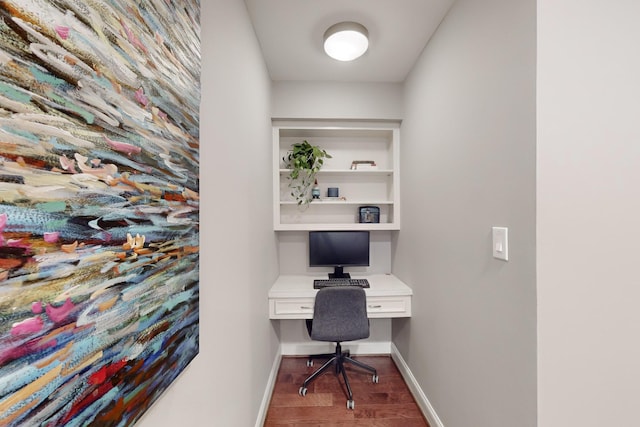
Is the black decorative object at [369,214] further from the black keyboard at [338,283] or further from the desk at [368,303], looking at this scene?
the desk at [368,303]

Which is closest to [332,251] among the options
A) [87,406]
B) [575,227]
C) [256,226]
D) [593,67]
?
[256,226]

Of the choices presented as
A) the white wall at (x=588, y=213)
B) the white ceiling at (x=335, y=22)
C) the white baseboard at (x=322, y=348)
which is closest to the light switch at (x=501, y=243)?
the white wall at (x=588, y=213)

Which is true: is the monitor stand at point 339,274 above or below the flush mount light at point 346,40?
below

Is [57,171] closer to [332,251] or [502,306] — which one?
[502,306]

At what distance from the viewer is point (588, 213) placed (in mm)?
1026

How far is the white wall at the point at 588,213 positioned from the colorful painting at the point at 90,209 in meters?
1.23

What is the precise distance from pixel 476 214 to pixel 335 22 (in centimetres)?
147

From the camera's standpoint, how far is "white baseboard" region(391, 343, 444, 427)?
1.79 meters

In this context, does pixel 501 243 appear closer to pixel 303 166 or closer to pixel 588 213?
pixel 588 213

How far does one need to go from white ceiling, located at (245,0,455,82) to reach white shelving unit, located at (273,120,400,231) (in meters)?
0.44

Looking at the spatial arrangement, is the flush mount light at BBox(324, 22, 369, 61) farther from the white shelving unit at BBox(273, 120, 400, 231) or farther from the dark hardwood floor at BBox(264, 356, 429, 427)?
the dark hardwood floor at BBox(264, 356, 429, 427)

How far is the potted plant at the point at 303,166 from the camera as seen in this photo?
2574 millimetres

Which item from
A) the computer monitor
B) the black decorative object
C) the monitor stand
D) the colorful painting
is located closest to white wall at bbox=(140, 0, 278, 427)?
the colorful painting

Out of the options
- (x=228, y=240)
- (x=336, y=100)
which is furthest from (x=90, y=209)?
(x=336, y=100)
